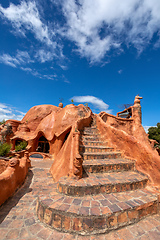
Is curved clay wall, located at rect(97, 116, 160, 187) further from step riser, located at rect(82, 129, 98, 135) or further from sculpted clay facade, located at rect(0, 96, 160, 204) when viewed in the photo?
step riser, located at rect(82, 129, 98, 135)

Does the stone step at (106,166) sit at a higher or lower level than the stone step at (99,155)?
lower

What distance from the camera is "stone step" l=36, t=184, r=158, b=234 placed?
8.05 ft

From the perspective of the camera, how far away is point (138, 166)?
461 centimetres

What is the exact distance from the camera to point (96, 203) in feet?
9.37

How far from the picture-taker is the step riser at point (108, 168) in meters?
4.19

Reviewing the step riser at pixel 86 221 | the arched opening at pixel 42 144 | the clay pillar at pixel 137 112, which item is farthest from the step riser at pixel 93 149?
the arched opening at pixel 42 144

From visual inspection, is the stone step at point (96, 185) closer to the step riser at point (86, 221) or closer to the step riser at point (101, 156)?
the step riser at point (86, 221)

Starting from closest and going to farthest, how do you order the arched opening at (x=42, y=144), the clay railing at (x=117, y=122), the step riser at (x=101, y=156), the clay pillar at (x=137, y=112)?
the step riser at (x=101, y=156)
the clay railing at (x=117, y=122)
the clay pillar at (x=137, y=112)
the arched opening at (x=42, y=144)

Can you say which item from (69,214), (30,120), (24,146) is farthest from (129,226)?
(30,120)

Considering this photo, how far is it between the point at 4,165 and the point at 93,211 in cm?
746

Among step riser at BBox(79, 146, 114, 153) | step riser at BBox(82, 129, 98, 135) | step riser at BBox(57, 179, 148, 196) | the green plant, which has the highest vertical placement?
step riser at BBox(82, 129, 98, 135)

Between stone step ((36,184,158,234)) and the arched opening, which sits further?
the arched opening

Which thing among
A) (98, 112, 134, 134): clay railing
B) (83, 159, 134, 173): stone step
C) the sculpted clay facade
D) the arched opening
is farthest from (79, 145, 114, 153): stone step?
the arched opening

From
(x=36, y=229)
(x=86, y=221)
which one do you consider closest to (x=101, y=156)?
(x=86, y=221)
